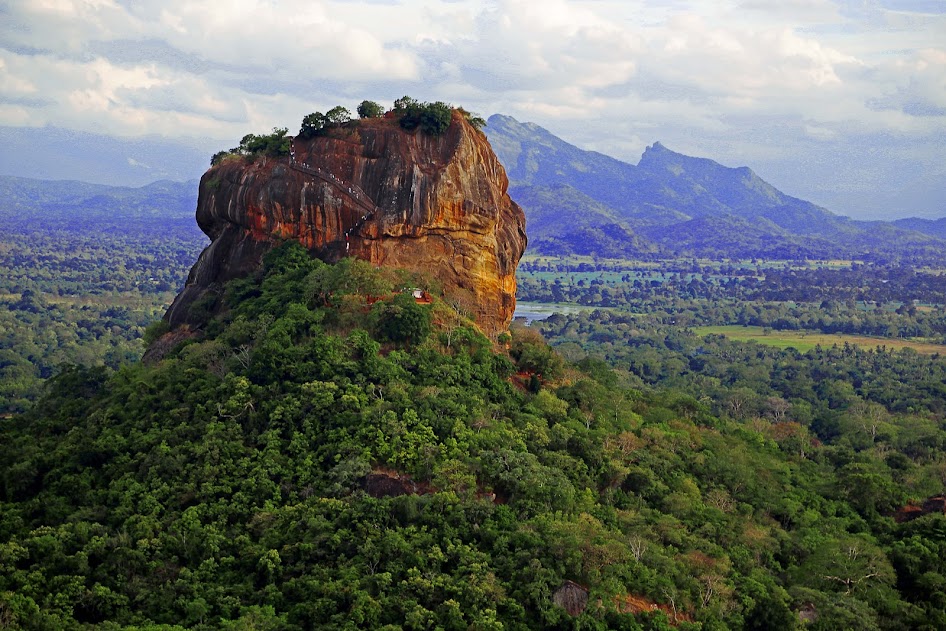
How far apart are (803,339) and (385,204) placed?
265 feet

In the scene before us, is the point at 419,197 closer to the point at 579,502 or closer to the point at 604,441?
the point at 604,441

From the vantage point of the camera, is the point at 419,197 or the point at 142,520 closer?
the point at 142,520

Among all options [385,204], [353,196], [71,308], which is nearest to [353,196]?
[353,196]

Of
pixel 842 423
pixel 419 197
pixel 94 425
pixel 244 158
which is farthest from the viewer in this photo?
pixel 842 423

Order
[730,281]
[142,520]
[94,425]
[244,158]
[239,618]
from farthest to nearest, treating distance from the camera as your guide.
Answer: [730,281] → [244,158] → [94,425] → [142,520] → [239,618]

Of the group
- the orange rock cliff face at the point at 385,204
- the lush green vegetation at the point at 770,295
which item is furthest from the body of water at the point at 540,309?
the orange rock cliff face at the point at 385,204

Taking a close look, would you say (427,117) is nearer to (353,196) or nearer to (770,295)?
(353,196)

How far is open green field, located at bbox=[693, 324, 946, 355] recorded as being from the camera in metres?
98.7

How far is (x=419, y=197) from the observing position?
121ft

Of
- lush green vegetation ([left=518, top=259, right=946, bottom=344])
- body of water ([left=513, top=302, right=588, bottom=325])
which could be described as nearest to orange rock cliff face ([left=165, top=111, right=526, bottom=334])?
body of water ([left=513, top=302, right=588, bottom=325])

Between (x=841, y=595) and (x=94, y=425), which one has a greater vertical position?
(x=94, y=425)

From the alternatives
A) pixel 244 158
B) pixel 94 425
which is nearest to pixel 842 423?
pixel 244 158

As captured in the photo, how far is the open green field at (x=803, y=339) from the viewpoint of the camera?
98688 millimetres

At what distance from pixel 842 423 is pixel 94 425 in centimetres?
4227
